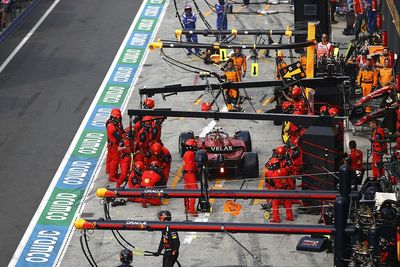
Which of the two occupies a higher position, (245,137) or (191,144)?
(191,144)

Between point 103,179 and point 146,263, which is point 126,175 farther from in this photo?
point 146,263

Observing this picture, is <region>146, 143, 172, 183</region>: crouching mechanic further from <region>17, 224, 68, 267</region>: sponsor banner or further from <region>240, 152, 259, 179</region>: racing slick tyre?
<region>17, 224, 68, 267</region>: sponsor banner

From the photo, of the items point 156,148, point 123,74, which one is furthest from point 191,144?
point 123,74

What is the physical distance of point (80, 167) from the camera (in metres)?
43.0

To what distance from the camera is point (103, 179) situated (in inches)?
1651

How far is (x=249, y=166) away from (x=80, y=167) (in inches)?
227

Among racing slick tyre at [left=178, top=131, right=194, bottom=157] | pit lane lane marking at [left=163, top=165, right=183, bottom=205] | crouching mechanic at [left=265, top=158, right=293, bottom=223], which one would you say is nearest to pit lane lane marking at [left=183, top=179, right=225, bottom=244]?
pit lane lane marking at [left=163, top=165, right=183, bottom=205]

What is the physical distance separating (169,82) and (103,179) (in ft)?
32.6

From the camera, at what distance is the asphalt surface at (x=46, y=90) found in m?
41.1

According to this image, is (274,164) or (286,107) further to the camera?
(286,107)

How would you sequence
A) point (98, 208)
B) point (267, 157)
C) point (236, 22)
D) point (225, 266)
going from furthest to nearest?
point (236, 22)
point (267, 157)
point (98, 208)
point (225, 266)

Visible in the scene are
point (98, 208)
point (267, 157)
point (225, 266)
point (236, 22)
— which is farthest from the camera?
point (236, 22)

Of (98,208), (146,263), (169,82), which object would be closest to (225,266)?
(146,263)

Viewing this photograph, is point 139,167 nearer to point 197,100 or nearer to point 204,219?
point 204,219
